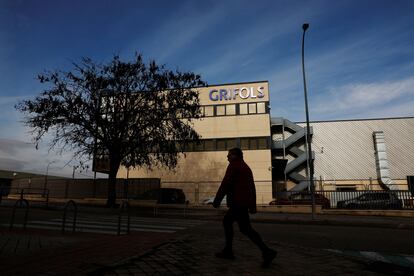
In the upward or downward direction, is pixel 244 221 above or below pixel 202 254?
above

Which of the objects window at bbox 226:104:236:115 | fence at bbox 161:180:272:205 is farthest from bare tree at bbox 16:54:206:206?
window at bbox 226:104:236:115

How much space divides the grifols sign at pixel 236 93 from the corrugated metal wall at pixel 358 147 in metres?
9.33

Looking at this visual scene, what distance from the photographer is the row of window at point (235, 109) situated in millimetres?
34781

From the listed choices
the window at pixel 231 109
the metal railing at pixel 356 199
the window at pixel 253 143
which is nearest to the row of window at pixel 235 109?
the window at pixel 231 109

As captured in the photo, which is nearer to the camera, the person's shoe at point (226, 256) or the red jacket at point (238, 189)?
the red jacket at point (238, 189)

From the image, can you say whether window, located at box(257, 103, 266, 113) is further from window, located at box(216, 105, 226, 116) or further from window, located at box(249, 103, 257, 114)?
window, located at box(216, 105, 226, 116)

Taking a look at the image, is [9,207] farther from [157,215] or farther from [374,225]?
[374,225]

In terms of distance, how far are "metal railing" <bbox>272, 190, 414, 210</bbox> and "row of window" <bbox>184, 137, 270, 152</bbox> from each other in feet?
39.8

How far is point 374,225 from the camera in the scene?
12.4m

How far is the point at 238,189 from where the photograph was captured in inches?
181

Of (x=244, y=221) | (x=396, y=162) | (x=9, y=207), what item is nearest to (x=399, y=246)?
(x=244, y=221)

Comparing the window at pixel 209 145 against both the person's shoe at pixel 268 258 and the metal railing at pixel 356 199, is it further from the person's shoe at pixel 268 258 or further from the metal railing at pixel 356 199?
the person's shoe at pixel 268 258

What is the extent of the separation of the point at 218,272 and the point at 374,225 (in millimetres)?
10964

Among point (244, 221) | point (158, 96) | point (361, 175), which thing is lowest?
point (244, 221)
